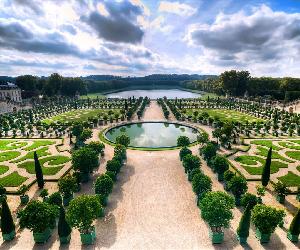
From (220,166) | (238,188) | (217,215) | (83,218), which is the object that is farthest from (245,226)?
(83,218)

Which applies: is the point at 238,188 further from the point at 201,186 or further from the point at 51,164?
the point at 51,164

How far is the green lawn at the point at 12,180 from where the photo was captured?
3466 centimetres

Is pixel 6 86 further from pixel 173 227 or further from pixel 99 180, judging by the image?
pixel 173 227

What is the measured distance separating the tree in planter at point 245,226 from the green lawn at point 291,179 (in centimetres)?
1447

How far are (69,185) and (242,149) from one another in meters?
32.7

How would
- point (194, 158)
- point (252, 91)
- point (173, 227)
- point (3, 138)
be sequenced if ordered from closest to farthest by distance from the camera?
point (173, 227), point (194, 158), point (3, 138), point (252, 91)

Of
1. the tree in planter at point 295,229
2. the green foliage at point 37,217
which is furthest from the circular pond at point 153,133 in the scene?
the tree in planter at point 295,229

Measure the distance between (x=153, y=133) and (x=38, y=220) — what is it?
144 ft

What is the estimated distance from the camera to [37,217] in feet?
74.4

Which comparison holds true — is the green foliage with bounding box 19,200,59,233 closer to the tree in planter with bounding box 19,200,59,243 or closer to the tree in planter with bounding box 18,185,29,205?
the tree in planter with bounding box 19,200,59,243

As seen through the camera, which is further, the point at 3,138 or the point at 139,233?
the point at 3,138

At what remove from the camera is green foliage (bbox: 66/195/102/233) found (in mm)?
22781

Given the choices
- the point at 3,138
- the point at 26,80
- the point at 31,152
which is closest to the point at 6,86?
the point at 26,80

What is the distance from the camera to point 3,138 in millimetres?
59625
